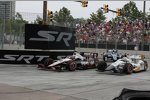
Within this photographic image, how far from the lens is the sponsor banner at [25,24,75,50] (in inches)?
872

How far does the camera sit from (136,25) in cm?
5578

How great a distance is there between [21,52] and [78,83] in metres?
8.36

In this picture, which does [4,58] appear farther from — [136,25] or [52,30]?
[136,25]

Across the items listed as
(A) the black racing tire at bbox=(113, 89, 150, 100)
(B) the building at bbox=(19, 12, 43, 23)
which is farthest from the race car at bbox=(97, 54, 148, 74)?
(A) the black racing tire at bbox=(113, 89, 150, 100)

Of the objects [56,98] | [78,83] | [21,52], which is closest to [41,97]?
[56,98]

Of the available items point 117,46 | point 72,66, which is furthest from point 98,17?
point 72,66

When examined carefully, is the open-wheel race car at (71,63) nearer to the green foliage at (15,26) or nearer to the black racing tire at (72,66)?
the black racing tire at (72,66)

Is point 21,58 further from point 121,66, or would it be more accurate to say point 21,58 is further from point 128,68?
point 128,68

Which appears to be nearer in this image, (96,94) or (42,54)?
(96,94)

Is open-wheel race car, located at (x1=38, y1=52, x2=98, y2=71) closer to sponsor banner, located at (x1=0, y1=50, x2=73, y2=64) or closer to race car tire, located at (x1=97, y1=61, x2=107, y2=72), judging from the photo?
race car tire, located at (x1=97, y1=61, x2=107, y2=72)

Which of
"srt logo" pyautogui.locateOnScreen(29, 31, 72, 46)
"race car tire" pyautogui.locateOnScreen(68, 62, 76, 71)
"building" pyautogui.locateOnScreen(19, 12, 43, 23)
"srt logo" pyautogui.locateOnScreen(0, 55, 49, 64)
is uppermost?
"building" pyautogui.locateOnScreen(19, 12, 43, 23)

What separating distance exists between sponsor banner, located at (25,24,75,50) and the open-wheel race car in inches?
103

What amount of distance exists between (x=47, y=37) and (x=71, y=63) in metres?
4.24

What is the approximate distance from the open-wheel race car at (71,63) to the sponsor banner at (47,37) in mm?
2613
